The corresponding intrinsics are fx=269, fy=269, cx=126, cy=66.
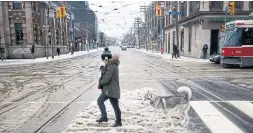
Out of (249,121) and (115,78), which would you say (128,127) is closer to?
(115,78)

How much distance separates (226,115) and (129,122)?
267cm

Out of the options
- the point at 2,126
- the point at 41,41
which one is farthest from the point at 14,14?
the point at 2,126

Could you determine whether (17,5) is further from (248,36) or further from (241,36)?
(248,36)

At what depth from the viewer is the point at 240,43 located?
2036 cm

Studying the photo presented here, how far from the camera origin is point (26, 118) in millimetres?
7039

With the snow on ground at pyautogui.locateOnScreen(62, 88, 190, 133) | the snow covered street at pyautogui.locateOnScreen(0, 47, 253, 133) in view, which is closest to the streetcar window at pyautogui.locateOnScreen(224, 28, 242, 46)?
the snow covered street at pyautogui.locateOnScreen(0, 47, 253, 133)

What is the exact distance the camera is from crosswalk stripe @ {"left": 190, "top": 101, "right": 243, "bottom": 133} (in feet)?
19.7

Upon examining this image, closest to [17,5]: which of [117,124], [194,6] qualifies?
[194,6]

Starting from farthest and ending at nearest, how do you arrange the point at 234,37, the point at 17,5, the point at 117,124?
the point at 17,5 < the point at 234,37 < the point at 117,124

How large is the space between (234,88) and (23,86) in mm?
9462

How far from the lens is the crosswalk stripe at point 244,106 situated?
7.49 m

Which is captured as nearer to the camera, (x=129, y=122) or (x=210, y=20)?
(x=129, y=122)

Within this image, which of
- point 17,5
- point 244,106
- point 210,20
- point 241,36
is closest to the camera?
point 244,106

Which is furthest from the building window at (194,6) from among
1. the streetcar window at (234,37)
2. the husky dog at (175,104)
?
the husky dog at (175,104)
